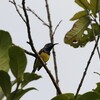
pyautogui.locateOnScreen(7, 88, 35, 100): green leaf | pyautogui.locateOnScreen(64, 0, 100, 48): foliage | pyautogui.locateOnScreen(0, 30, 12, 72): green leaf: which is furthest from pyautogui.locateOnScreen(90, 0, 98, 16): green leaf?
pyautogui.locateOnScreen(7, 88, 35, 100): green leaf

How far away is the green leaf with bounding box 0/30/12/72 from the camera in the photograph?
119 cm

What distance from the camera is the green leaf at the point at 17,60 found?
112 centimetres

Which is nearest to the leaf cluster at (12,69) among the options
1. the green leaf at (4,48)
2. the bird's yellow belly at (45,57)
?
the green leaf at (4,48)

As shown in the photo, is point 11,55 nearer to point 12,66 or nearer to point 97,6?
point 12,66

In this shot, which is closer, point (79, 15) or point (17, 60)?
point (17, 60)

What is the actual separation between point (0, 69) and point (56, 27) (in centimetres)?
136

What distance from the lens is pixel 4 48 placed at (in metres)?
1.20

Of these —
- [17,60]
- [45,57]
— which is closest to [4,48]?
[17,60]

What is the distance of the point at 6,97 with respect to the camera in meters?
1.05

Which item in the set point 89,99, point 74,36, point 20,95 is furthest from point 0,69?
point 74,36

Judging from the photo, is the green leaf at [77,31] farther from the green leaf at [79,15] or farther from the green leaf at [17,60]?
the green leaf at [17,60]

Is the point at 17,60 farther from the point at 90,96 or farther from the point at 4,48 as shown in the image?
the point at 90,96

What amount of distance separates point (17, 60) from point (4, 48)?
0.10 m

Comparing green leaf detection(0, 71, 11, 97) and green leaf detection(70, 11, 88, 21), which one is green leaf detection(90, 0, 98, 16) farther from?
green leaf detection(0, 71, 11, 97)
